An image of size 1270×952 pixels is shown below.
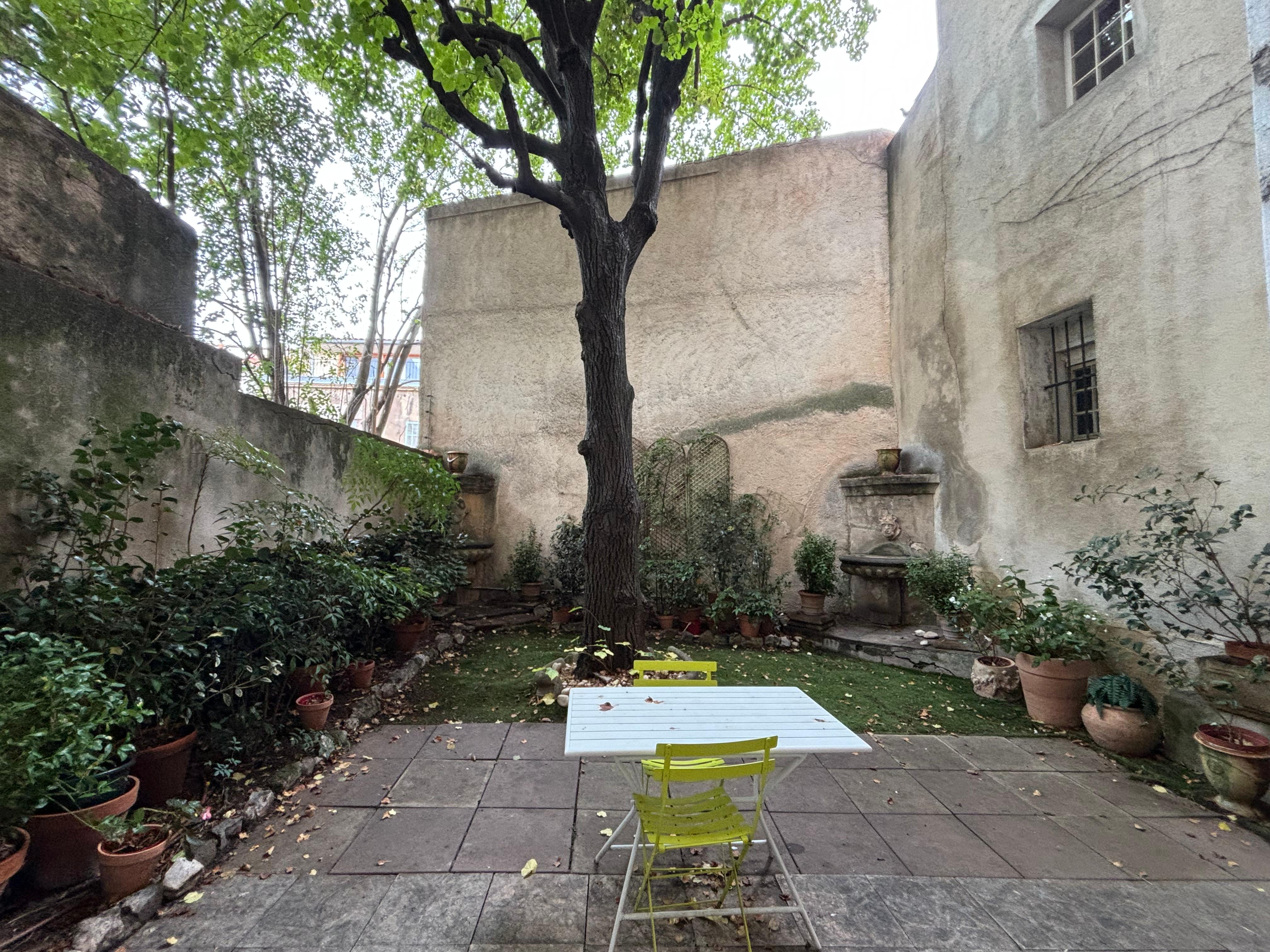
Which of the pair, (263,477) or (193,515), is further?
(263,477)

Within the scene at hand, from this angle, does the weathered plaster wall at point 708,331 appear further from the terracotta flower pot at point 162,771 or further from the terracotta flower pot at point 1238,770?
the terracotta flower pot at point 162,771

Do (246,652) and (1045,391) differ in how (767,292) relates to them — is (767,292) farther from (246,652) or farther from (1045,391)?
(246,652)

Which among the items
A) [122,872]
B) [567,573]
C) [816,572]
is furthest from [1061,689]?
[122,872]

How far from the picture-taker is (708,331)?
7395 millimetres

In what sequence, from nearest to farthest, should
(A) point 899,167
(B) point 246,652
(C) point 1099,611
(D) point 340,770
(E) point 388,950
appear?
(E) point 388,950, (B) point 246,652, (D) point 340,770, (C) point 1099,611, (A) point 899,167

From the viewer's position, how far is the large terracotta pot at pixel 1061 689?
3770 millimetres

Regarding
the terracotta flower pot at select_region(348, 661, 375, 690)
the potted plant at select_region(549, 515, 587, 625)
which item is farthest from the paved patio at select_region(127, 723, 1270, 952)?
the potted plant at select_region(549, 515, 587, 625)

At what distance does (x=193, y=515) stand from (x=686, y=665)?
3.35 m

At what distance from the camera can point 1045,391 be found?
4.66 m

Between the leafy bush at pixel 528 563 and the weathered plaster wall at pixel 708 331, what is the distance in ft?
0.99

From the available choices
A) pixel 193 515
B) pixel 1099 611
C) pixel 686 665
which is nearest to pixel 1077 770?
Result: pixel 1099 611

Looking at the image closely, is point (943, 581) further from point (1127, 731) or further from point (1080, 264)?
point (1080, 264)

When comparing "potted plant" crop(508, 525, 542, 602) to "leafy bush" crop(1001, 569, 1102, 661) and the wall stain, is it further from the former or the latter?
"leafy bush" crop(1001, 569, 1102, 661)

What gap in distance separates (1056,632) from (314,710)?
4920 mm
